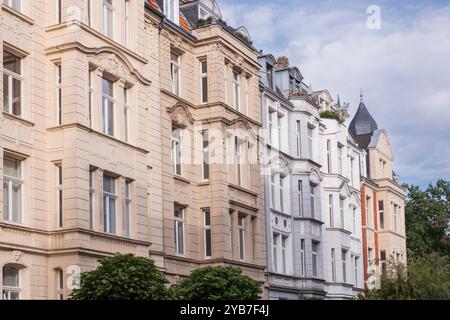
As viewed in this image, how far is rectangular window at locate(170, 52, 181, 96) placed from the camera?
1366 inches

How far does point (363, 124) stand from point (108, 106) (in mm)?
A: 37329

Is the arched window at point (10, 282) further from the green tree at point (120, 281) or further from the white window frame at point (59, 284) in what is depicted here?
the green tree at point (120, 281)

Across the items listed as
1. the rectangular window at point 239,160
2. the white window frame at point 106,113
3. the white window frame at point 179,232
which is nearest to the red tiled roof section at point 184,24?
the rectangular window at point 239,160

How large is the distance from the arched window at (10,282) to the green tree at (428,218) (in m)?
46.1

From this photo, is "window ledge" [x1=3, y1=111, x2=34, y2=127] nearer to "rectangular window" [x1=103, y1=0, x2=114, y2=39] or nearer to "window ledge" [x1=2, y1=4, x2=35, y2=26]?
"window ledge" [x1=2, y1=4, x2=35, y2=26]

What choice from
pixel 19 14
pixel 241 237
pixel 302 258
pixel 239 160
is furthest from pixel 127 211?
pixel 302 258

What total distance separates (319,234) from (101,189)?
2015 centimetres

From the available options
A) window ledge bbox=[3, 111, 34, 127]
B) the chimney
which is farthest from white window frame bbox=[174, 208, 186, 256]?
the chimney

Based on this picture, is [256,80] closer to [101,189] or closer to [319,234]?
[319,234]

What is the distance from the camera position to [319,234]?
4591 cm

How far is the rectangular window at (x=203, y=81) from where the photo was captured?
36125 mm

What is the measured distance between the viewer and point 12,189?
2553cm

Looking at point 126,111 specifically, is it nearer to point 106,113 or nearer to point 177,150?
point 106,113

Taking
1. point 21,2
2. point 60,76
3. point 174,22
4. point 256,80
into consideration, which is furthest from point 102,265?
point 256,80
